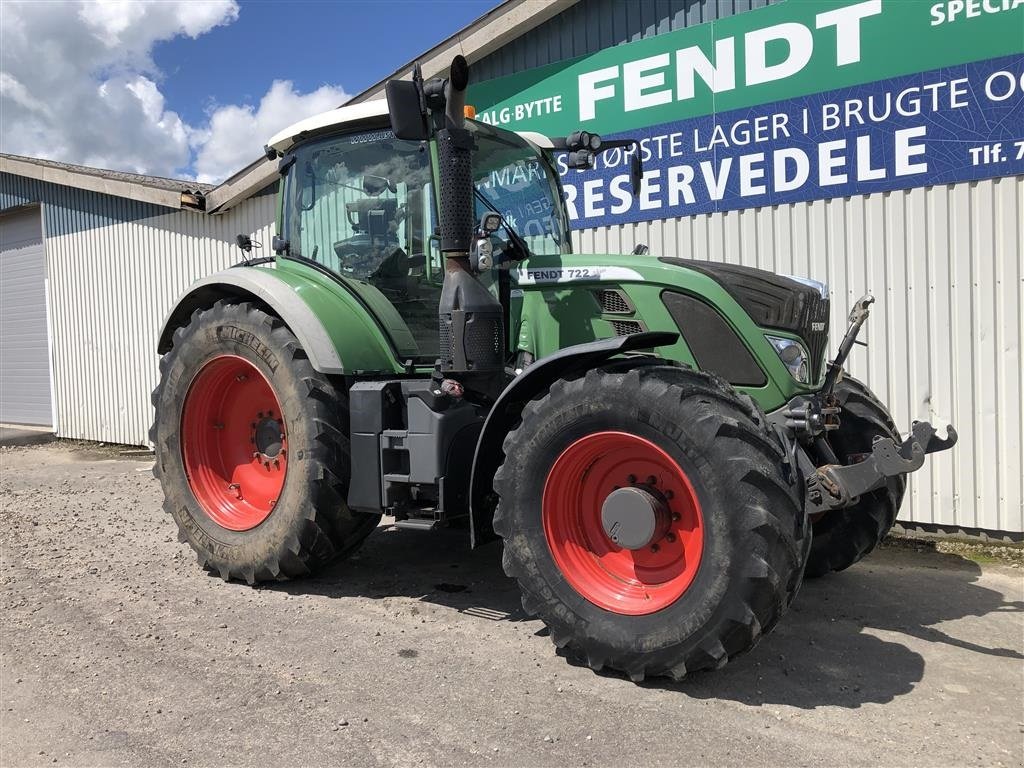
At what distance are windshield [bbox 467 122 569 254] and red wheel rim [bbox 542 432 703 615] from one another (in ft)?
5.15

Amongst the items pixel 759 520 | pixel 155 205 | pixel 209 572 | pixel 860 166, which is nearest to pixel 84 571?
pixel 209 572

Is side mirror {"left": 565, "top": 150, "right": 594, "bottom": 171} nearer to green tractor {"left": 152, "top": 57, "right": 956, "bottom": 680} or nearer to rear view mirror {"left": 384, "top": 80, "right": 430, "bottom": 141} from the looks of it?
green tractor {"left": 152, "top": 57, "right": 956, "bottom": 680}

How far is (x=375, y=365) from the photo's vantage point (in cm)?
473

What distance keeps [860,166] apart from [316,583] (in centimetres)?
483

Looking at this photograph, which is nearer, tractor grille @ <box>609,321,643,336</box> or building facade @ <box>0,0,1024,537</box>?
tractor grille @ <box>609,321,643,336</box>

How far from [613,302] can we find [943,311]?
121 inches

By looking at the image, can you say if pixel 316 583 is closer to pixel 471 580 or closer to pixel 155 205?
pixel 471 580

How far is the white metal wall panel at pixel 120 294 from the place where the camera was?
1083 cm

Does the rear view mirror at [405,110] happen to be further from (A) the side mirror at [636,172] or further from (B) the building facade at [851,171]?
(B) the building facade at [851,171]

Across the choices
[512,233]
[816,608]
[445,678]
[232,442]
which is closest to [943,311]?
[816,608]

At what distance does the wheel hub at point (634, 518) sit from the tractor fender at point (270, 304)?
1.79 meters

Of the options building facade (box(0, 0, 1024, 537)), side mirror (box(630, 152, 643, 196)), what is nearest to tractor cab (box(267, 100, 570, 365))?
side mirror (box(630, 152, 643, 196))

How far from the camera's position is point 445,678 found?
11.8 ft

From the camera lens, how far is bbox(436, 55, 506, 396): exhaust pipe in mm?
4191
